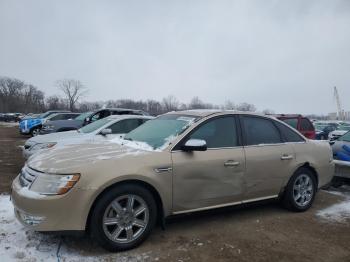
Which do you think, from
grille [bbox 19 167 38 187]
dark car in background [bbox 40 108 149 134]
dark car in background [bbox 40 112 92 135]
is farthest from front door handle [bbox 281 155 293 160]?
dark car in background [bbox 40 112 92 135]

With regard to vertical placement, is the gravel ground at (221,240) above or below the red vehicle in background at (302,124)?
below

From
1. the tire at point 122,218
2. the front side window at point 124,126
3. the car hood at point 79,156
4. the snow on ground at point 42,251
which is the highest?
the front side window at point 124,126

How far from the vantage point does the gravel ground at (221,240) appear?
361 centimetres

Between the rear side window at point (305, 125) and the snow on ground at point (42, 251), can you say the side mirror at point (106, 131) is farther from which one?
the rear side window at point (305, 125)

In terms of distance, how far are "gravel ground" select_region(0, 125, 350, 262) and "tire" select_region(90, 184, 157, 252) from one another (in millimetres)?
145

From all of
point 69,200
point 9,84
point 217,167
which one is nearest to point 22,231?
point 69,200

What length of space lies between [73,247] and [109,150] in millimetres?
1205

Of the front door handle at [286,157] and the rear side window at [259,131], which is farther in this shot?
the front door handle at [286,157]

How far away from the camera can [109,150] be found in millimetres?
4113

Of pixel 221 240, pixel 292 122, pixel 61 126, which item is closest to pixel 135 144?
pixel 221 240

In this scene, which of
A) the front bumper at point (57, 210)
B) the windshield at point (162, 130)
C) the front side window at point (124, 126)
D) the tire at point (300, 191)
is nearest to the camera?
the front bumper at point (57, 210)

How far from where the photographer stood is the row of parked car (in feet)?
11.4

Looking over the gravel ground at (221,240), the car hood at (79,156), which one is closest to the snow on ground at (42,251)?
the gravel ground at (221,240)

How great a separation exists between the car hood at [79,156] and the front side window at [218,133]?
843mm
